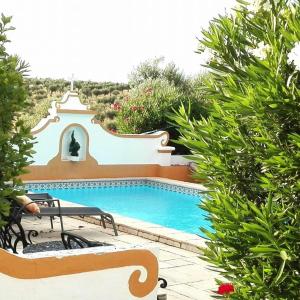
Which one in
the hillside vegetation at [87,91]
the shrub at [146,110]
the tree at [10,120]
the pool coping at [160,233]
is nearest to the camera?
the tree at [10,120]

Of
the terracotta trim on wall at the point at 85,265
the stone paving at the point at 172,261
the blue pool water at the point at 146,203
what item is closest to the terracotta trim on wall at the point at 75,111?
the blue pool water at the point at 146,203

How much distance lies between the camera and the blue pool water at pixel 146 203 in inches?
530

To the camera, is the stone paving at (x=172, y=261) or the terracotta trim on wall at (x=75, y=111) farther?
the terracotta trim on wall at (x=75, y=111)

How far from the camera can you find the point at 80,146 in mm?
18297

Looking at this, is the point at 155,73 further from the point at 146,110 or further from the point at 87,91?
the point at 87,91

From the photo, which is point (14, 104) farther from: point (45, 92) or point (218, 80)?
point (45, 92)

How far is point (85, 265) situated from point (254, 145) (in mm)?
1745

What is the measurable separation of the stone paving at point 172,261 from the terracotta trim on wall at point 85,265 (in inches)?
6.8

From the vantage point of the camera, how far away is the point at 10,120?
345 cm

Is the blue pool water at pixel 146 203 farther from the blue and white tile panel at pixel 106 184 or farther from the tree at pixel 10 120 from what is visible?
the tree at pixel 10 120

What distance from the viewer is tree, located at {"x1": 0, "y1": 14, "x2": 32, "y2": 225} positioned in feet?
11.0

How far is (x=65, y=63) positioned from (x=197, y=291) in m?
32.2

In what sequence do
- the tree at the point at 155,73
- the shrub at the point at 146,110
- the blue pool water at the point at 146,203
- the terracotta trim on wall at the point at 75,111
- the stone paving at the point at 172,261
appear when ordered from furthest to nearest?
1. the tree at the point at 155,73
2. the shrub at the point at 146,110
3. the terracotta trim on wall at the point at 75,111
4. the blue pool water at the point at 146,203
5. the stone paving at the point at 172,261

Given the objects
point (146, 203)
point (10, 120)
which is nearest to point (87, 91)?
point (146, 203)
